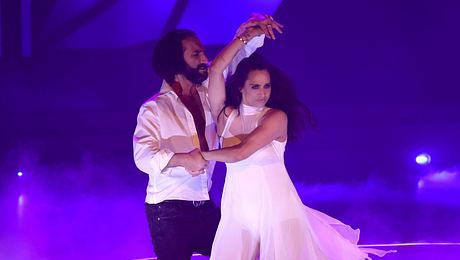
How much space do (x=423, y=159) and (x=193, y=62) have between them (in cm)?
536

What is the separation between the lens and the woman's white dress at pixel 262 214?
2.65 m

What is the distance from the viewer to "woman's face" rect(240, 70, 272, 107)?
9.04 feet

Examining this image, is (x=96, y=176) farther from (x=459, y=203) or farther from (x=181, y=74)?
(x=181, y=74)

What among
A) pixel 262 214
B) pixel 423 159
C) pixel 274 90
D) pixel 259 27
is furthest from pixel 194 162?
pixel 423 159

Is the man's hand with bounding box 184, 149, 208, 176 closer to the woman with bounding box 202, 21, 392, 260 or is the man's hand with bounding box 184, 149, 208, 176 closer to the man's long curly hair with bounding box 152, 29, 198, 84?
the woman with bounding box 202, 21, 392, 260

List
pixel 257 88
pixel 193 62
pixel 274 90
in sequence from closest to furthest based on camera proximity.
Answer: pixel 257 88, pixel 274 90, pixel 193 62

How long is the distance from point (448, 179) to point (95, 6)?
13.9 feet

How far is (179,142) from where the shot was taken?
2879mm

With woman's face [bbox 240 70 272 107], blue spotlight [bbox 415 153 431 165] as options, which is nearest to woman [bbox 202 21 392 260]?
woman's face [bbox 240 70 272 107]

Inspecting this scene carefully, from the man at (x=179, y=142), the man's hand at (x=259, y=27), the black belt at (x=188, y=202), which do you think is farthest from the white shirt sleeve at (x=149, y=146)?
the man's hand at (x=259, y=27)

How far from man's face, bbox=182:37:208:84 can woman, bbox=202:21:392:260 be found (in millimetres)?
143

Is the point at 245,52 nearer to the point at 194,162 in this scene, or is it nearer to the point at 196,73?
the point at 196,73

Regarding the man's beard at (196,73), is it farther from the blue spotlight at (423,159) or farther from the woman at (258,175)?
the blue spotlight at (423,159)

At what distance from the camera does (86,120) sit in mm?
8289
